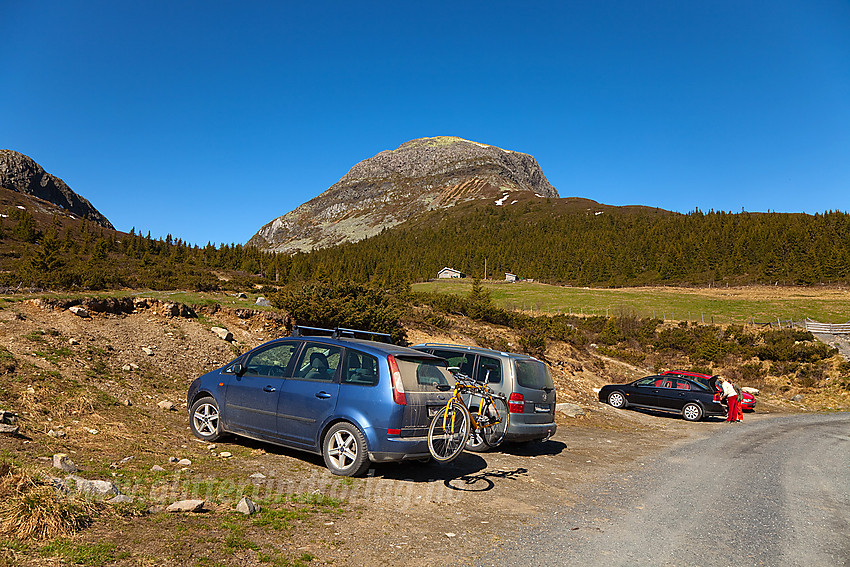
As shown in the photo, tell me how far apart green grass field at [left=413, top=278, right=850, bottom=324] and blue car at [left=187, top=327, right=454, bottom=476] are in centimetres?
4823

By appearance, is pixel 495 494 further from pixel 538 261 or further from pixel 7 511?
pixel 538 261

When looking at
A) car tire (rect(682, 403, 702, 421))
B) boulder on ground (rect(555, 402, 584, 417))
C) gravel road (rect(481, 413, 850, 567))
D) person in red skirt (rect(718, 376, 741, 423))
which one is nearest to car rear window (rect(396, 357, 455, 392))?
gravel road (rect(481, 413, 850, 567))

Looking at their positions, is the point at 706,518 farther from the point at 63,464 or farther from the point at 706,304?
the point at 706,304

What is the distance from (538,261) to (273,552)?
123 meters

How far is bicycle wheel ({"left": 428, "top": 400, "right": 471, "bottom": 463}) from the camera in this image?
667 centimetres

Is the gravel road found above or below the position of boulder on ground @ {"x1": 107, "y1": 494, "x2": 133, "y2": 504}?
below

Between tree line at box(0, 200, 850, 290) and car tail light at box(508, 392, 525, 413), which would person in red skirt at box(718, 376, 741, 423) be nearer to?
car tail light at box(508, 392, 525, 413)

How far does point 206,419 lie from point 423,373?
3.78m

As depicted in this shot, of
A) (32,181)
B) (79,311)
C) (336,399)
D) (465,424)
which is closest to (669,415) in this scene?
(465,424)

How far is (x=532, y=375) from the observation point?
10234 millimetres

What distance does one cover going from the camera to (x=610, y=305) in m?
59.9

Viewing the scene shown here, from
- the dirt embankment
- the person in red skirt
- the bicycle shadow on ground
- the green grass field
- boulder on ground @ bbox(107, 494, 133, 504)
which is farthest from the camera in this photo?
the green grass field

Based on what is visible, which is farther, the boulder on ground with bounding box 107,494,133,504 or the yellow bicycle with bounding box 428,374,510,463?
the yellow bicycle with bounding box 428,374,510,463

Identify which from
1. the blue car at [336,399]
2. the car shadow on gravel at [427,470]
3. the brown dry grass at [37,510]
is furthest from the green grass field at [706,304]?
the brown dry grass at [37,510]
